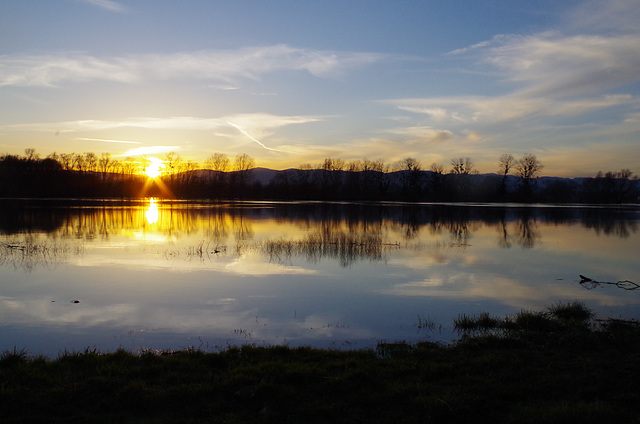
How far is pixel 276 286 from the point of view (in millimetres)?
14414

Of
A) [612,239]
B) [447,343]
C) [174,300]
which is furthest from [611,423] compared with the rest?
[612,239]

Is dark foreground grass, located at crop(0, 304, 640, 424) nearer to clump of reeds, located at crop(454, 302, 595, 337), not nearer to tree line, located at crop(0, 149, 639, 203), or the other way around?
clump of reeds, located at crop(454, 302, 595, 337)

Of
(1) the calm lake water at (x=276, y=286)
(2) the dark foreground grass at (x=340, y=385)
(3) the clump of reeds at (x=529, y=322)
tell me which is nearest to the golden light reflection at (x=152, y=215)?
(1) the calm lake water at (x=276, y=286)

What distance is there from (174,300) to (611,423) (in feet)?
34.1

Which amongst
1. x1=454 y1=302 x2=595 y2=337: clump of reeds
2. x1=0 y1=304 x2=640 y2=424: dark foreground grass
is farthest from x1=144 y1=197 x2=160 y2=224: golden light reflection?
x1=0 y1=304 x2=640 y2=424: dark foreground grass

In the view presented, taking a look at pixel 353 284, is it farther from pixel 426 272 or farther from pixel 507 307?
pixel 507 307

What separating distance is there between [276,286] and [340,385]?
28.1ft

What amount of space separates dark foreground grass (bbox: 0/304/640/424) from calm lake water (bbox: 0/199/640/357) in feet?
5.28

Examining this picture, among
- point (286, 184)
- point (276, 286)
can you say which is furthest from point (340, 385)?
point (286, 184)

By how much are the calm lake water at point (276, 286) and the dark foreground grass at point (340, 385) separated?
161cm

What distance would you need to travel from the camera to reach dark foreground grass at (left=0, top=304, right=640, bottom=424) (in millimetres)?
5176

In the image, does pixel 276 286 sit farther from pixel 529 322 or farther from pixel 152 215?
pixel 152 215

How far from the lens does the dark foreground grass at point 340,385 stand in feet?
17.0

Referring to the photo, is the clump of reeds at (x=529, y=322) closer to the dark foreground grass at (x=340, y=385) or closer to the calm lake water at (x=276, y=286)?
the calm lake water at (x=276, y=286)
